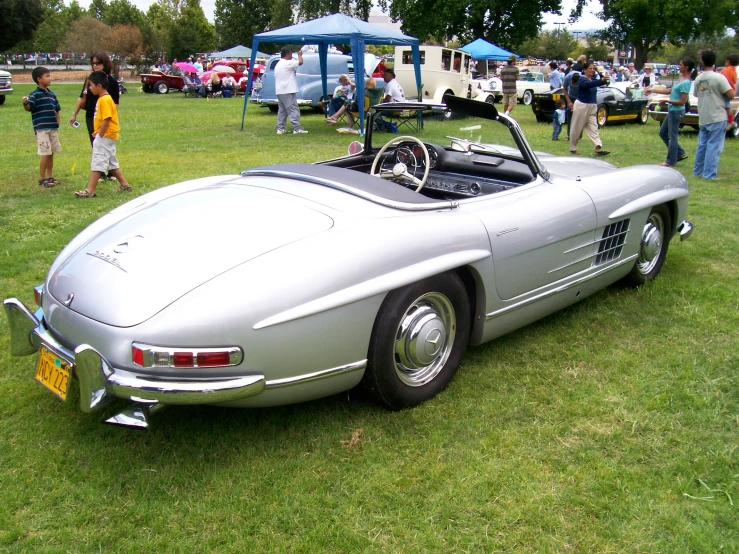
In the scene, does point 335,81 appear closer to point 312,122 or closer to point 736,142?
point 312,122

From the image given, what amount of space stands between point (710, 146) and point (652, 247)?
4.86 metres

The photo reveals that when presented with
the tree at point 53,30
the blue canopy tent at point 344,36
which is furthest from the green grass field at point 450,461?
the tree at point 53,30

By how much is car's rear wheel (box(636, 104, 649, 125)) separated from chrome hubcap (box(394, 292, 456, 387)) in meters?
14.4

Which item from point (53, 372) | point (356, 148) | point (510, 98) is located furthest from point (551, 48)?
point (53, 372)

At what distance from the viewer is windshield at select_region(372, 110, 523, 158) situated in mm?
3555

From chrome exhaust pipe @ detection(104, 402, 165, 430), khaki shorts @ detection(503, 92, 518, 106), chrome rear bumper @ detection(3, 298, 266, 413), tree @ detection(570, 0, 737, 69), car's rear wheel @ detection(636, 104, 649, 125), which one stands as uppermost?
tree @ detection(570, 0, 737, 69)

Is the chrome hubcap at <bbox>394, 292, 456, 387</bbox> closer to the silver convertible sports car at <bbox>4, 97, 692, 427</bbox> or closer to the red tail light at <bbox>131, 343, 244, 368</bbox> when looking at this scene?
the silver convertible sports car at <bbox>4, 97, 692, 427</bbox>

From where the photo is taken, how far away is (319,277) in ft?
7.54

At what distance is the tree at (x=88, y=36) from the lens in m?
44.0

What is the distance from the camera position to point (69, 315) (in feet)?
7.72

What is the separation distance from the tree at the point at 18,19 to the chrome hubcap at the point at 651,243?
36213 mm

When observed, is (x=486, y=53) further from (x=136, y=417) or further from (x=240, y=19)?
(x=240, y=19)

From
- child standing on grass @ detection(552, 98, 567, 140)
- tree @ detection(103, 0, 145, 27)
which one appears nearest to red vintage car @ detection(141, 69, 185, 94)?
child standing on grass @ detection(552, 98, 567, 140)

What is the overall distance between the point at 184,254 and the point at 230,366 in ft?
1.66
